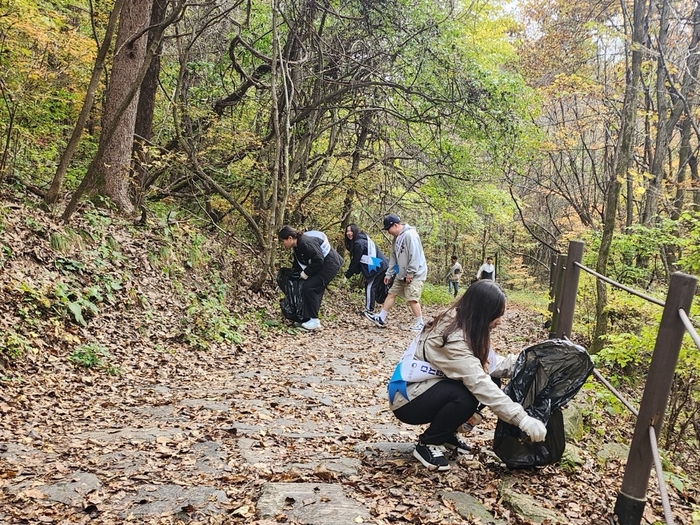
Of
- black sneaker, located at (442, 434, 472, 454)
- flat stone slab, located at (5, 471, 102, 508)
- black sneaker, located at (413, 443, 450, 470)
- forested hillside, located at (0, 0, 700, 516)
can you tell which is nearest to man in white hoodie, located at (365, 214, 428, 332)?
forested hillside, located at (0, 0, 700, 516)

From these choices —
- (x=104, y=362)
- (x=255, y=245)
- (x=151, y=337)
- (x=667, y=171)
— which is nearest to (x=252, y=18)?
(x=255, y=245)

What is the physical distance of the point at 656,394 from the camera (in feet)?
9.37

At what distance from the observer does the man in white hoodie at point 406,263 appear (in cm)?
905

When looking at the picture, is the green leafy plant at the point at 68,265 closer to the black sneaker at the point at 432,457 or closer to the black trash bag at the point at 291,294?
the black trash bag at the point at 291,294

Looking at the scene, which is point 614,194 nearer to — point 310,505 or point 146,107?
point 310,505

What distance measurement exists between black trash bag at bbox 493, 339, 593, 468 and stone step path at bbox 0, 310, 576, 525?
0.81ft

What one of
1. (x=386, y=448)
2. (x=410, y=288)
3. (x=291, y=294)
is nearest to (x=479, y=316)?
(x=386, y=448)

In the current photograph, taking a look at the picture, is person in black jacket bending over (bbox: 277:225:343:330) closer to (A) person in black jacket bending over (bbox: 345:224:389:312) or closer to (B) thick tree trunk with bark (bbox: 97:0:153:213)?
(A) person in black jacket bending over (bbox: 345:224:389:312)

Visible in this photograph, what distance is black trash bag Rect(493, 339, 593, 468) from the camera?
3.45 m

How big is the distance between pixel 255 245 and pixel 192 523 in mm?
9748

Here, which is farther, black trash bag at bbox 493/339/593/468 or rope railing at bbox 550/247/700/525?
black trash bag at bbox 493/339/593/468

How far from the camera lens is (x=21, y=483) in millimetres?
3396

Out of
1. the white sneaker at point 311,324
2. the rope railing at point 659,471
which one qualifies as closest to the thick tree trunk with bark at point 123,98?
the white sneaker at point 311,324

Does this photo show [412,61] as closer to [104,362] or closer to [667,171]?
[104,362]
